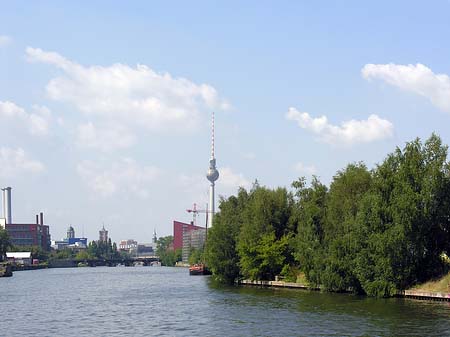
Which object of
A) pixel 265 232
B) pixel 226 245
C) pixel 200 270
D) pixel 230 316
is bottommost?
Answer: pixel 200 270

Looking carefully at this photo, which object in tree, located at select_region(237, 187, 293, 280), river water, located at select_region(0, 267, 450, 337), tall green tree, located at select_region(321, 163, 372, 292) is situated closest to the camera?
river water, located at select_region(0, 267, 450, 337)

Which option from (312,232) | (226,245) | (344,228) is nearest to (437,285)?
(344,228)

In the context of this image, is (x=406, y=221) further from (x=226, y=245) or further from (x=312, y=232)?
(x=226, y=245)

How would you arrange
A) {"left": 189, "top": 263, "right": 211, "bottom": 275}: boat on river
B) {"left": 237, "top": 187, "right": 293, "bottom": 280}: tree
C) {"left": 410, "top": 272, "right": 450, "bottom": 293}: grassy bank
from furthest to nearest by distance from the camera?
{"left": 189, "top": 263, "right": 211, "bottom": 275}: boat on river, {"left": 237, "top": 187, "right": 293, "bottom": 280}: tree, {"left": 410, "top": 272, "right": 450, "bottom": 293}: grassy bank

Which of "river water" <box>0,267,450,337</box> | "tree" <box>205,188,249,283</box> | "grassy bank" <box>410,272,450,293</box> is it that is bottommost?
"river water" <box>0,267,450,337</box>

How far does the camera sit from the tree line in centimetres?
8156

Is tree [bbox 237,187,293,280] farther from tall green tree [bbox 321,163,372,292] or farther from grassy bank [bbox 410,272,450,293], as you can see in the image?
grassy bank [bbox 410,272,450,293]

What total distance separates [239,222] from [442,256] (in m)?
53.1

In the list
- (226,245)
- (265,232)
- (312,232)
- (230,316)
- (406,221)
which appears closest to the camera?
(230,316)

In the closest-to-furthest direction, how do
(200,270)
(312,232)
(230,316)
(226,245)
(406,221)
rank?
(230,316), (406,221), (312,232), (226,245), (200,270)

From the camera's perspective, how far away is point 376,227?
274 ft

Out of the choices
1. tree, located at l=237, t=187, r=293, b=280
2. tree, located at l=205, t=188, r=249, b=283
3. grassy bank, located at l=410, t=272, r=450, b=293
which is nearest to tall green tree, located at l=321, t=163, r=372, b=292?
grassy bank, located at l=410, t=272, r=450, b=293

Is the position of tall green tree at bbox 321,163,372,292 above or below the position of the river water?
above

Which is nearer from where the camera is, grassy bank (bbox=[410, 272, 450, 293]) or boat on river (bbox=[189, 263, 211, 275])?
grassy bank (bbox=[410, 272, 450, 293])
